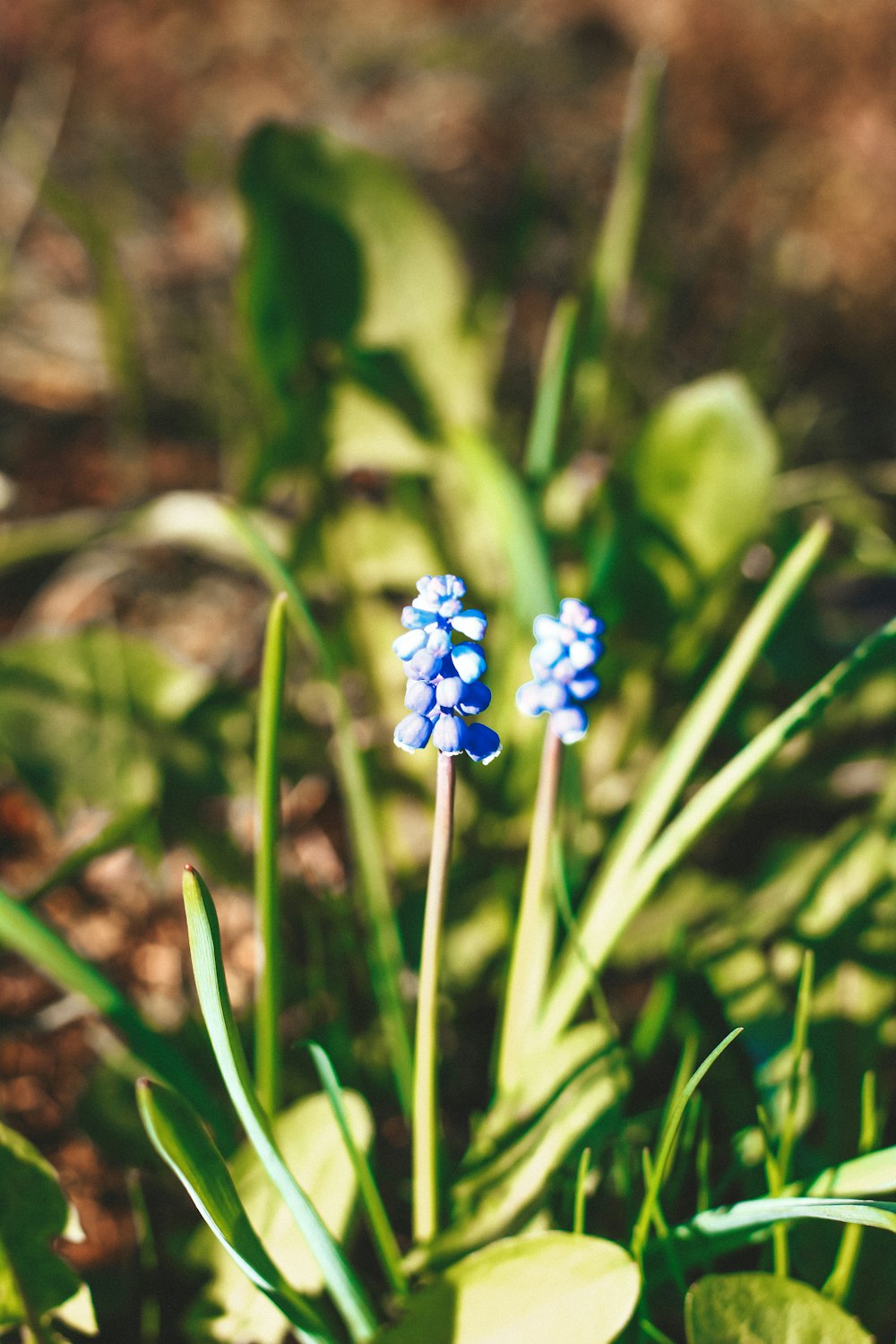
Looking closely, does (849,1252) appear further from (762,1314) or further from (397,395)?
(397,395)

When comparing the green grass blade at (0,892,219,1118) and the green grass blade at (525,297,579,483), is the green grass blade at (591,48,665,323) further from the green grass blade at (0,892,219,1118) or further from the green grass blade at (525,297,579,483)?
the green grass blade at (0,892,219,1118)

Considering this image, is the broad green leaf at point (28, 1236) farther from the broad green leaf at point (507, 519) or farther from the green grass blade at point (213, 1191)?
the broad green leaf at point (507, 519)

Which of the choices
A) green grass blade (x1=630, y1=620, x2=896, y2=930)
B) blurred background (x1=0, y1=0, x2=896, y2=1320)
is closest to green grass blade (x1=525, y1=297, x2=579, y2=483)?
blurred background (x1=0, y1=0, x2=896, y2=1320)

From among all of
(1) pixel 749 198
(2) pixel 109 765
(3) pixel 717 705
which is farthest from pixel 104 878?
(1) pixel 749 198

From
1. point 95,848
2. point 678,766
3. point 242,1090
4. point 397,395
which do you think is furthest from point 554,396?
point 242,1090

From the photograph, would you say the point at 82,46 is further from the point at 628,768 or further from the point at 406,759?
the point at 628,768

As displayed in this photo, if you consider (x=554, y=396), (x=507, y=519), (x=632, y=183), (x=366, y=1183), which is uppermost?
(x=632, y=183)
